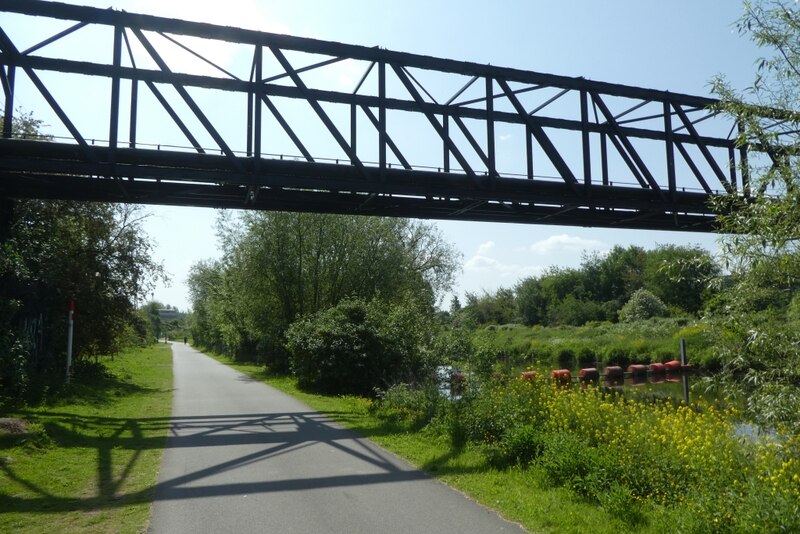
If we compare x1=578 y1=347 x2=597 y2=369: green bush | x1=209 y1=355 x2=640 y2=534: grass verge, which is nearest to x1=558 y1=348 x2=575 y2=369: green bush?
x1=578 y1=347 x2=597 y2=369: green bush

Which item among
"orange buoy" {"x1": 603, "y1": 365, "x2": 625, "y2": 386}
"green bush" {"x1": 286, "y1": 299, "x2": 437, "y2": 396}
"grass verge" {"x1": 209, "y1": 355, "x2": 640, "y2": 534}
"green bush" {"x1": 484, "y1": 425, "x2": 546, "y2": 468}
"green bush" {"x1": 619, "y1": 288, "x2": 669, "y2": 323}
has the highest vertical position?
"green bush" {"x1": 619, "y1": 288, "x2": 669, "y2": 323}

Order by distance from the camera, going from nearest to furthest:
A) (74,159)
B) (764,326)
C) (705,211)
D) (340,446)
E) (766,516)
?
1. (766,516)
2. (764,326)
3. (340,446)
4. (74,159)
5. (705,211)

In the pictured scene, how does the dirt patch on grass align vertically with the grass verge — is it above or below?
Answer: above

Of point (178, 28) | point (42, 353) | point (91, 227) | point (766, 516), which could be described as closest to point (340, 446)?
point (766, 516)

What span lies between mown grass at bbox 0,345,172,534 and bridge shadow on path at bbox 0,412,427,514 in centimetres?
2

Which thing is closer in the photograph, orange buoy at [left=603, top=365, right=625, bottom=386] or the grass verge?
the grass verge

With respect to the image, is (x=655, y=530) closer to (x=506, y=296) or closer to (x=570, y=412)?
(x=570, y=412)

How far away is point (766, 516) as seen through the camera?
17.3 feet

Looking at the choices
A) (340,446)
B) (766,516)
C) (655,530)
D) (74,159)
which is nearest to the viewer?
(766,516)

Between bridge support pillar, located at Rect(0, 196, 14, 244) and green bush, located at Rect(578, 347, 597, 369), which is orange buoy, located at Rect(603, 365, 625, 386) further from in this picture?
bridge support pillar, located at Rect(0, 196, 14, 244)

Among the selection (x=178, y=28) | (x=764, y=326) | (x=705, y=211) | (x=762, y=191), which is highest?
(x=178, y=28)

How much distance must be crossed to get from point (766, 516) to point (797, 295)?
1.90 metres

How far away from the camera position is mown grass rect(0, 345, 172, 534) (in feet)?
24.0

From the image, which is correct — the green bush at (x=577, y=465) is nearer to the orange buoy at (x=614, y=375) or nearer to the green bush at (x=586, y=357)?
the orange buoy at (x=614, y=375)
